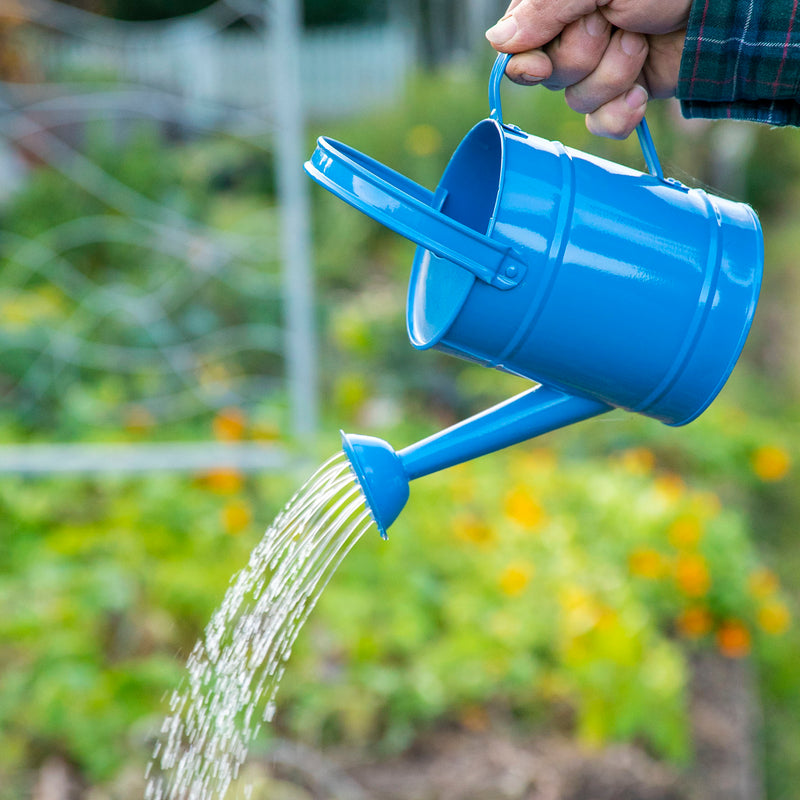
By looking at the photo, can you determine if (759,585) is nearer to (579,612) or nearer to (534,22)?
(579,612)

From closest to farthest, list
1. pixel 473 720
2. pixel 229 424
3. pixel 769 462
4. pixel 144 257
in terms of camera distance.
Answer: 1. pixel 473 720
2. pixel 229 424
3. pixel 769 462
4. pixel 144 257

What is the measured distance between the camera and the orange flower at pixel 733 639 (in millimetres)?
2490

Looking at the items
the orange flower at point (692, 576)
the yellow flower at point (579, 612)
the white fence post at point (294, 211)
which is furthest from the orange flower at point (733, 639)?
the white fence post at point (294, 211)

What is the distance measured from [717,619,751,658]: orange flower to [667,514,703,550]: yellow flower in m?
0.24

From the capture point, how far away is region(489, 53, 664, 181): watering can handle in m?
A: 0.89

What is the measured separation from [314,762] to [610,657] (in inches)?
25.9

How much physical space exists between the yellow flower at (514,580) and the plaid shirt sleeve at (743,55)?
1447 millimetres

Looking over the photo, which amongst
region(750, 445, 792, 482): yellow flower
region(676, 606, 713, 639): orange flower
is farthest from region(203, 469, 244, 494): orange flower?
region(750, 445, 792, 482): yellow flower

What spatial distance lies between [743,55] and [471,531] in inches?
69.9

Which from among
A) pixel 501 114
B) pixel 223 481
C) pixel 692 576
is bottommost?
pixel 223 481

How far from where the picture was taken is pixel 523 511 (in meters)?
2.52

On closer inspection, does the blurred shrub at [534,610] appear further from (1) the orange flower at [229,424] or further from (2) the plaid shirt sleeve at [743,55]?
(2) the plaid shirt sleeve at [743,55]

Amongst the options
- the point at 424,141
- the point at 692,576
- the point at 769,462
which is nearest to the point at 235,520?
the point at 692,576

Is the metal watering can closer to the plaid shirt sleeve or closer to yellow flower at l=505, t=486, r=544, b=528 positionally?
the plaid shirt sleeve
